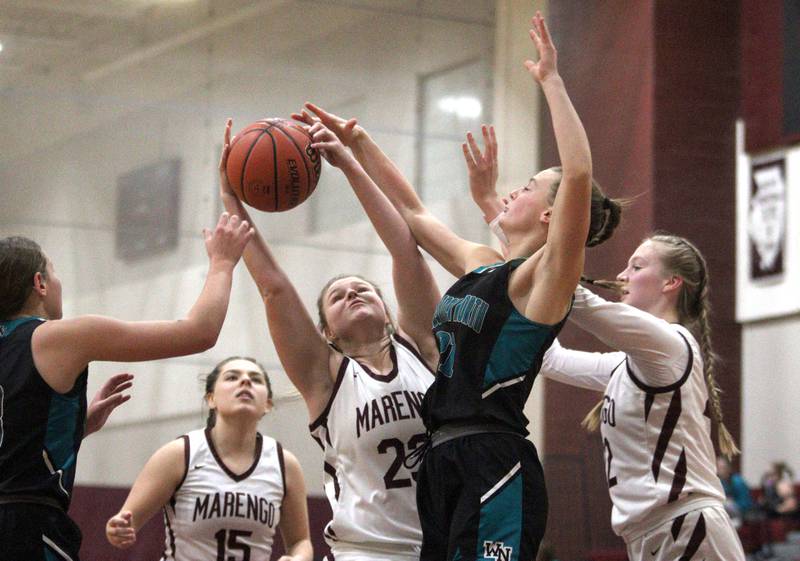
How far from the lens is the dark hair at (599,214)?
3762 millimetres

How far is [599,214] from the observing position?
150 inches

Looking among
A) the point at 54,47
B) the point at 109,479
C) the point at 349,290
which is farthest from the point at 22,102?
the point at 349,290

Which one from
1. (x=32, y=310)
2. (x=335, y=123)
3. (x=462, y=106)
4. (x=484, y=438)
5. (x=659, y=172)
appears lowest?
(x=484, y=438)

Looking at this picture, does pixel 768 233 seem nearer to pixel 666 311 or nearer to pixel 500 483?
pixel 666 311

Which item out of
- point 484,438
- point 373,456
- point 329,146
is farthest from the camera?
point 329,146

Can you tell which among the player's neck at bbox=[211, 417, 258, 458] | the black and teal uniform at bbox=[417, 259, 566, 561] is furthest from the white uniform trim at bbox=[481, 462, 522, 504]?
the player's neck at bbox=[211, 417, 258, 458]

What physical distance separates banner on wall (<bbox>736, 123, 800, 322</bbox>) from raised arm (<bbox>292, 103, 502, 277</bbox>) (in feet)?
37.6

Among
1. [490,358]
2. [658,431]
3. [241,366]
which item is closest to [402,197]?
[490,358]

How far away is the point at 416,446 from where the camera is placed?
12.8ft

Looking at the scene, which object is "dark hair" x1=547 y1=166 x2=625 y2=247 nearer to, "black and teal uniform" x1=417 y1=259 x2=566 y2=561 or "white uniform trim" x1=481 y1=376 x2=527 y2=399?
"black and teal uniform" x1=417 y1=259 x2=566 y2=561

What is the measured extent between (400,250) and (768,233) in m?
13.0

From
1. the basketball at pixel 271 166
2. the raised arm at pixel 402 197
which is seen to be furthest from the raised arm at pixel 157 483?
the raised arm at pixel 402 197

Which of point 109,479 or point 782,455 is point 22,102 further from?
point 782,455

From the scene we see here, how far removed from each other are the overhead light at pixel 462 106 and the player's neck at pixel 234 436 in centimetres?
742
